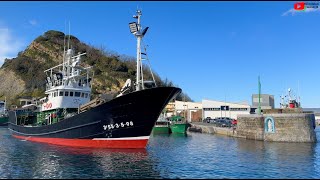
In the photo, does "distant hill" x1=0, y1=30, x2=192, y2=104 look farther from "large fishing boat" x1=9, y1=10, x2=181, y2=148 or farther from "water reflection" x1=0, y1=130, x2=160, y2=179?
"water reflection" x1=0, y1=130, x2=160, y2=179

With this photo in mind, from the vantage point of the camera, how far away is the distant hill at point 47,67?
113 meters

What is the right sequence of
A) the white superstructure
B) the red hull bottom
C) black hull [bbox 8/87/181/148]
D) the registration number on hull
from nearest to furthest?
black hull [bbox 8/87/181/148], the registration number on hull, the red hull bottom, the white superstructure

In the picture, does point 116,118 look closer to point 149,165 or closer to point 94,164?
point 94,164

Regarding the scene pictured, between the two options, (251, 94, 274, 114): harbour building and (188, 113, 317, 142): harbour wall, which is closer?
(188, 113, 317, 142): harbour wall

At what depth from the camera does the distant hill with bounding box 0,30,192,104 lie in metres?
113

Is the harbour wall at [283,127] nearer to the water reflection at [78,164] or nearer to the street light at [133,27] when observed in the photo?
the water reflection at [78,164]

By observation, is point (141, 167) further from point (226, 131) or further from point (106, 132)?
point (226, 131)

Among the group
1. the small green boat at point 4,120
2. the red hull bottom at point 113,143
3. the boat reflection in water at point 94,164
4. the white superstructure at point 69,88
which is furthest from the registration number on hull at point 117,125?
the small green boat at point 4,120

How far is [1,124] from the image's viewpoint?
273 ft

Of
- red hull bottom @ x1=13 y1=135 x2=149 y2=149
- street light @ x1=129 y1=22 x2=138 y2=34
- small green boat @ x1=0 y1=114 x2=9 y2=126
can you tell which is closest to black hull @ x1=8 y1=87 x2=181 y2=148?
red hull bottom @ x1=13 y1=135 x2=149 y2=149

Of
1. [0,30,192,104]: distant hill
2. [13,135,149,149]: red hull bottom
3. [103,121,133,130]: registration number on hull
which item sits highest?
[0,30,192,104]: distant hill

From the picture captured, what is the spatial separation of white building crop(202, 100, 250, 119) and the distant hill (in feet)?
114

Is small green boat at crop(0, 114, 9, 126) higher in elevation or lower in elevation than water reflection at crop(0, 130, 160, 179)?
higher

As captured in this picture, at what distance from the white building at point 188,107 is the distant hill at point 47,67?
23906mm
